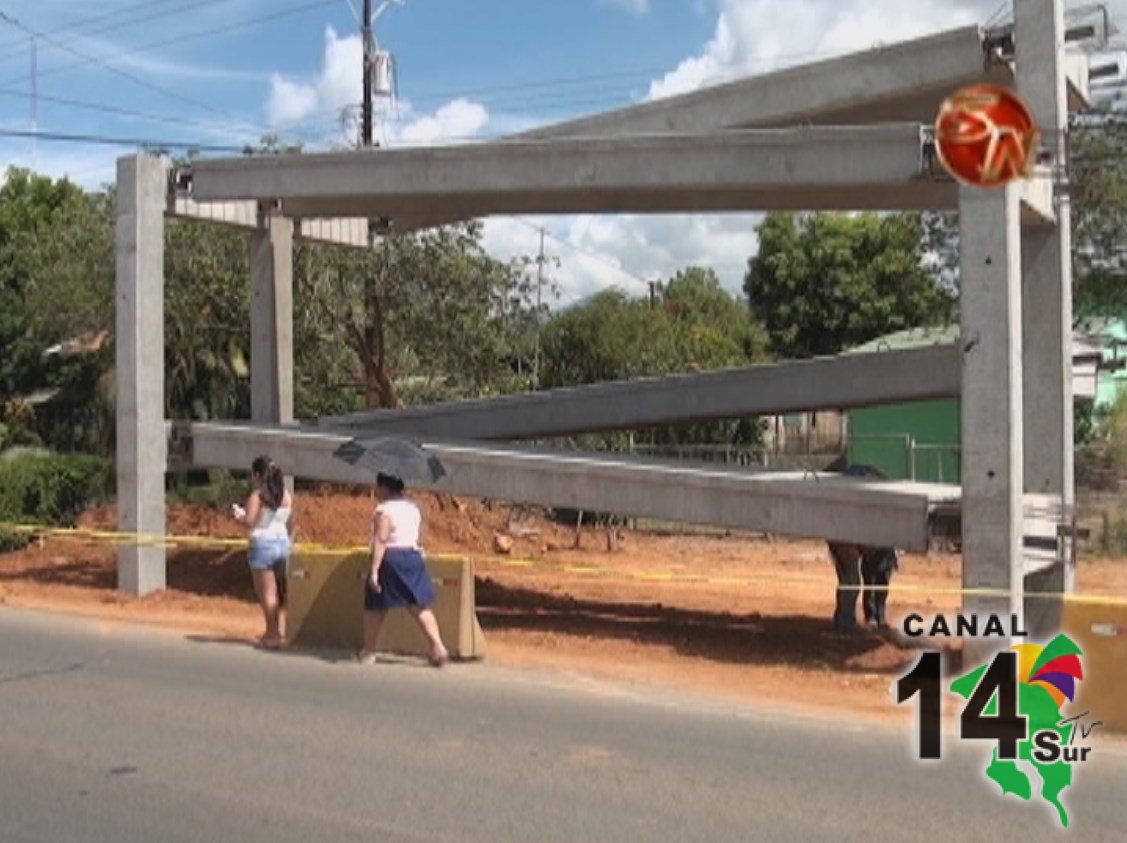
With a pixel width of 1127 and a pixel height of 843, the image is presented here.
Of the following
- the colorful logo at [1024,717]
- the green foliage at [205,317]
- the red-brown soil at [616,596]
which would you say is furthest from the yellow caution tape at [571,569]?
the green foliage at [205,317]

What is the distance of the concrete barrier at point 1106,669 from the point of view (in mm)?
8758

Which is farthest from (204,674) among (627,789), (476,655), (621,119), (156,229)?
(621,119)

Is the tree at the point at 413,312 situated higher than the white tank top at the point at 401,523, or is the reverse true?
the tree at the point at 413,312

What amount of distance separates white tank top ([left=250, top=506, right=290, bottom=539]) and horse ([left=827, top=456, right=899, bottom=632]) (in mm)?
5126

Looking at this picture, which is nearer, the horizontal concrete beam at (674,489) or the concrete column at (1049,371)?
the horizontal concrete beam at (674,489)

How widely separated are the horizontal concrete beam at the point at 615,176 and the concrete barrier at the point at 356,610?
4.10m

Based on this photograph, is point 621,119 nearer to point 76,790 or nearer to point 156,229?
point 156,229

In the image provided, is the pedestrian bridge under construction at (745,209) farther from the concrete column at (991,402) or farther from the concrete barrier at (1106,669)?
the concrete barrier at (1106,669)

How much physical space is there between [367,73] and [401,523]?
2052 centimetres

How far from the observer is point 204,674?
34.0ft

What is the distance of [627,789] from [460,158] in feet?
26.6

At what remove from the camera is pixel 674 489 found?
1249 cm

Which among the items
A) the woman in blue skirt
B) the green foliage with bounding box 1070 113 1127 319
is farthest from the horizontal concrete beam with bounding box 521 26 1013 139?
the green foliage with bounding box 1070 113 1127 319

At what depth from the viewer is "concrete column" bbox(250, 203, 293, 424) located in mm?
17109
